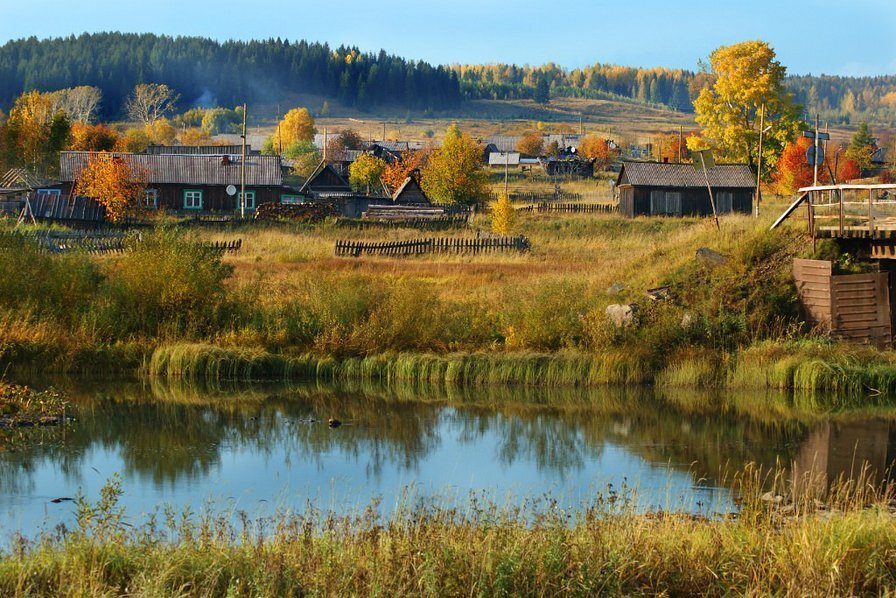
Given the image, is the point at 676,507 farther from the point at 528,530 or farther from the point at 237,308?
the point at 237,308

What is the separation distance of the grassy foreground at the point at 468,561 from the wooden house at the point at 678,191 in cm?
5085

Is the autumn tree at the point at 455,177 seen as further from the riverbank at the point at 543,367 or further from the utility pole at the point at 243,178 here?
the riverbank at the point at 543,367

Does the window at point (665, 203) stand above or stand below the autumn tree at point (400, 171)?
below

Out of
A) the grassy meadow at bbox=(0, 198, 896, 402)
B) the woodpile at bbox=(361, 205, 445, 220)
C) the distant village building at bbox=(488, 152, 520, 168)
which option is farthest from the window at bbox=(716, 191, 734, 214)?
the distant village building at bbox=(488, 152, 520, 168)

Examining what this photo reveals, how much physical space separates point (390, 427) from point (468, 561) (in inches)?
406

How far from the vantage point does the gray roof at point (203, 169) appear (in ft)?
220

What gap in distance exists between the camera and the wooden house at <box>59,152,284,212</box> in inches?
2648

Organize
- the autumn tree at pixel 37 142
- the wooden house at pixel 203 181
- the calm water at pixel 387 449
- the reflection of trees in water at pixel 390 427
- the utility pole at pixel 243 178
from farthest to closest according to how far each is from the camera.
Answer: the autumn tree at pixel 37 142 < the wooden house at pixel 203 181 < the utility pole at pixel 243 178 < the reflection of trees in water at pixel 390 427 < the calm water at pixel 387 449

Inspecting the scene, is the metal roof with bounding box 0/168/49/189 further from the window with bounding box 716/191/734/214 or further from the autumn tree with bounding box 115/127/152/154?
the window with bounding box 716/191/734/214

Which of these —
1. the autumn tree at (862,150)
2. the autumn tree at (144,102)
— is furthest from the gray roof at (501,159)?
the autumn tree at (144,102)

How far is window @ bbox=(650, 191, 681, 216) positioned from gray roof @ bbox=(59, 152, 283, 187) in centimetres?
2177

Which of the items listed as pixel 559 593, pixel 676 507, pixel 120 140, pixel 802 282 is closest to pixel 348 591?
pixel 559 593

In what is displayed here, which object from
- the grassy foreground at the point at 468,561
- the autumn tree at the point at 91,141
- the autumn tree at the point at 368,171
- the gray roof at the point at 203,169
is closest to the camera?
the grassy foreground at the point at 468,561

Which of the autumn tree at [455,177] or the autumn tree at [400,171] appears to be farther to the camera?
the autumn tree at [400,171]
